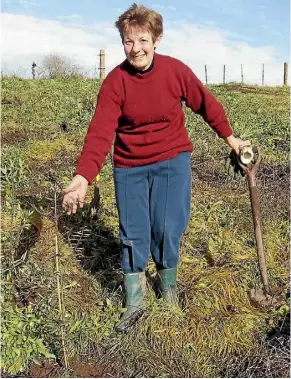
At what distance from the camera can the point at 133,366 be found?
2668 millimetres

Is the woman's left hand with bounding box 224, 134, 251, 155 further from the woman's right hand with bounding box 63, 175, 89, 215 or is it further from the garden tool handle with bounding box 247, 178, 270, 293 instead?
the woman's right hand with bounding box 63, 175, 89, 215

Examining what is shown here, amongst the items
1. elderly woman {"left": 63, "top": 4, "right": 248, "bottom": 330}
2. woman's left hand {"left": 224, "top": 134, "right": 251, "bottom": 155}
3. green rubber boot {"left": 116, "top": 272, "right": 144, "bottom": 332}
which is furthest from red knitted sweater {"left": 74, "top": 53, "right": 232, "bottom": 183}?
green rubber boot {"left": 116, "top": 272, "right": 144, "bottom": 332}

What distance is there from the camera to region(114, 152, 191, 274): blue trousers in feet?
8.97

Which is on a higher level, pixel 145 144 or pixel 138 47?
pixel 138 47

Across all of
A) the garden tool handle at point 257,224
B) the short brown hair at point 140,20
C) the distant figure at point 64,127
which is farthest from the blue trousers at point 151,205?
the distant figure at point 64,127

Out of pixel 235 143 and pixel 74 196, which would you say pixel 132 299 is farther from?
pixel 235 143

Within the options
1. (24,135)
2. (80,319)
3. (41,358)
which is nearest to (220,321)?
(80,319)

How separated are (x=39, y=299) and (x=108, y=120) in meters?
1.11

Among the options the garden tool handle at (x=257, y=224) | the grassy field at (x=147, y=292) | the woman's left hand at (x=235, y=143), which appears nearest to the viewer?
the grassy field at (x=147, y=292)

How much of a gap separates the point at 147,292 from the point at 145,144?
94cm

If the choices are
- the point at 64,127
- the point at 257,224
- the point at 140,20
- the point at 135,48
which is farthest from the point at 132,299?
the point at 64,127

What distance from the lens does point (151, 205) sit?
281 cm

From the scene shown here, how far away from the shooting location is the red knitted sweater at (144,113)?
8.32 ft

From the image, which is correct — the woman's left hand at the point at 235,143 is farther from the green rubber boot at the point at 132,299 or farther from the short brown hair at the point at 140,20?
the green rubber boot at the point at 132,299
